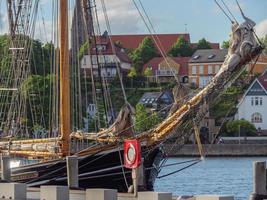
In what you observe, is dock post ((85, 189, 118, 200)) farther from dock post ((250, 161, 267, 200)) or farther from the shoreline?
the shoreline

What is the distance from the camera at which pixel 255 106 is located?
Result: 179 m

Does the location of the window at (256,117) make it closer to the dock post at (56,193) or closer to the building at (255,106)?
the building at (255,106)

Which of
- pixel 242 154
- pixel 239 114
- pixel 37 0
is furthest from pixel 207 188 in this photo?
pixel 239 114

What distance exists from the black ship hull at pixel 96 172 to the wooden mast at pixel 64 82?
816mm

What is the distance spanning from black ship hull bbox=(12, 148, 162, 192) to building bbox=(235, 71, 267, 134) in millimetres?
128378

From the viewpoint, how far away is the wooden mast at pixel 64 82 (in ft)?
152

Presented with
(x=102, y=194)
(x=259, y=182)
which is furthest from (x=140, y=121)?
(x=259, y=182)

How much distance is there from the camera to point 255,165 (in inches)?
1170

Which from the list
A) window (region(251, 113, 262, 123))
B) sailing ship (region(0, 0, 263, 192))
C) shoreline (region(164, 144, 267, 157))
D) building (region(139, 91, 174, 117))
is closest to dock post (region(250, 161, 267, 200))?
sailing ship (region(0, 0, 263, 192))

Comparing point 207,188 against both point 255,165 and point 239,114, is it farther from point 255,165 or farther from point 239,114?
point 239,114

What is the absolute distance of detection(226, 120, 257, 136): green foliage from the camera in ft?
535

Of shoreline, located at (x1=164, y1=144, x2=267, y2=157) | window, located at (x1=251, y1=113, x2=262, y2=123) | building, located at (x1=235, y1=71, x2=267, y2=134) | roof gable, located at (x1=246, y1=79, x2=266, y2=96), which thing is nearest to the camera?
shoreline, located at (x1=164, y1=144, x2=267, y2=157)

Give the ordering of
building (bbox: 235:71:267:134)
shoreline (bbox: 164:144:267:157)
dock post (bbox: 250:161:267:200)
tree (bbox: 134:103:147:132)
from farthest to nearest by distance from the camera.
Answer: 1. building (bbox: 235:71:267:134)
2. shoreline (bbox: 164:144:267:157)
3. tree (bbox: 134:103:147:132)
4. dock post (bbox: 250:161:267:200)

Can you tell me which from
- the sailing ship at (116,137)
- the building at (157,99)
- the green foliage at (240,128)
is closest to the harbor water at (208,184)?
the sailing ship at (116,137)
